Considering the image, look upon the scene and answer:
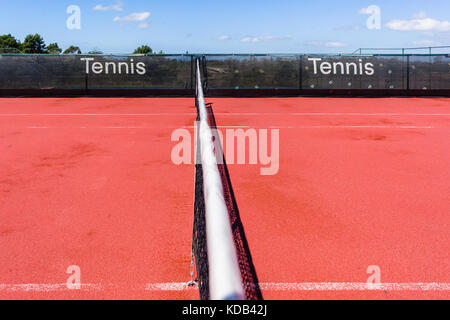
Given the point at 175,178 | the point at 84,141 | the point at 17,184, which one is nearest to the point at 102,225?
the point at 175,178

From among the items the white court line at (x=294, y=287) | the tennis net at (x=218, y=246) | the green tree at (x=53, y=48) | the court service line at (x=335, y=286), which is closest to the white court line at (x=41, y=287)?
the white court line at (x=294, y=287)

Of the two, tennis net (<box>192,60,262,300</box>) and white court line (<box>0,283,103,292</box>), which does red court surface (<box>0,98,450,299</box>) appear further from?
tennis net (<box>192,60,262,300</box>)

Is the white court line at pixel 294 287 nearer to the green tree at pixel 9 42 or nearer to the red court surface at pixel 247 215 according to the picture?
the red court surface at pixel 247 215

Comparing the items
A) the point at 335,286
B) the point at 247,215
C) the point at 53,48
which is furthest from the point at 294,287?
the point at 53,48

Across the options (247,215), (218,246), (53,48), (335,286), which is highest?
(53,48)

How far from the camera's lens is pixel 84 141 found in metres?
9.46

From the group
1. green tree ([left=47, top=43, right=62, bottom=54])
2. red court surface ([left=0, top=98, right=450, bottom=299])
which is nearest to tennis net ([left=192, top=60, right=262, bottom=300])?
red court surface ([left=0, top=98, right=450, bottom=299])

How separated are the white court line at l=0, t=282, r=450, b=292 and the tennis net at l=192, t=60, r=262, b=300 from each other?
0.23m

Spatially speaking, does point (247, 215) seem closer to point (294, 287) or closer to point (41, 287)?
point (294, 287)

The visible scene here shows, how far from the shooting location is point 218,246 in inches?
79.6

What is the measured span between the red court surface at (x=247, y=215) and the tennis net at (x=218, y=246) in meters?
0.17

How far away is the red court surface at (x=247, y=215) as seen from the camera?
11.5 ft

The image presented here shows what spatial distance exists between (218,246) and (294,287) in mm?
1665

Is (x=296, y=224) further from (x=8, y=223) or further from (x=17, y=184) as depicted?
(x=17, y=184)
